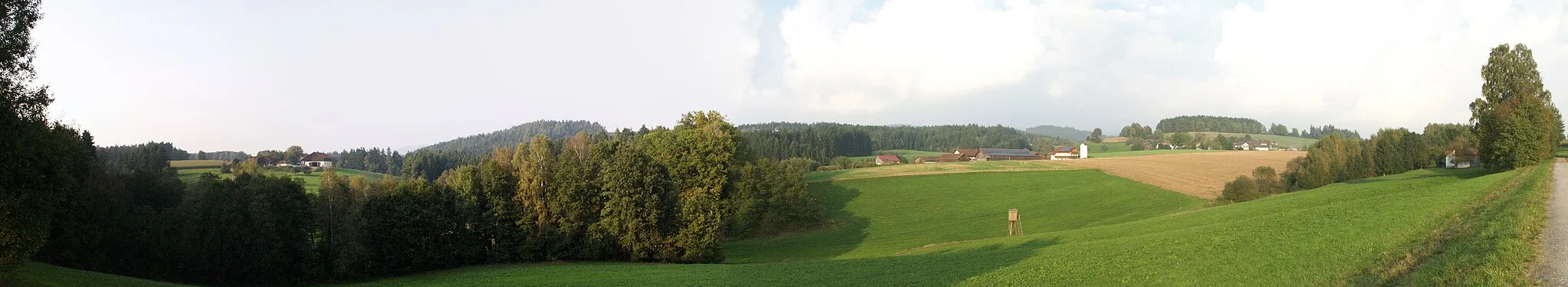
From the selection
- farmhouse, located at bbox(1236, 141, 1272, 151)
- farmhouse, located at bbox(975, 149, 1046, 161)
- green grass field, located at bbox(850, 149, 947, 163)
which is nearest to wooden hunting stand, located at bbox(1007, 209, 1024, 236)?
farmhouse, located at bbox(975, 149, 1046, 161)

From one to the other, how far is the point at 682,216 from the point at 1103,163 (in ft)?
239

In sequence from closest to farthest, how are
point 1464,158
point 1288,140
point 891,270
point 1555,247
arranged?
point 1555,247 < point 891,270 < point 1464,158 < point 1288,140

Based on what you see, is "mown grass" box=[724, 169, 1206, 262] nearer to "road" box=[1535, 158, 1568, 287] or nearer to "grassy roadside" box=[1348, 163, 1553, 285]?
"grassy roadside" box=[1348, 163, 1553, 285]

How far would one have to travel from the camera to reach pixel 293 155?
14525 cm

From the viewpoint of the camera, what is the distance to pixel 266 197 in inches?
1503

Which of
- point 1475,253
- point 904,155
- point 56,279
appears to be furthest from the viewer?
point 904,155

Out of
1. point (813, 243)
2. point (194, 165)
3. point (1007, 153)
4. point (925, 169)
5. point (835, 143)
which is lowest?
point (813, 243)

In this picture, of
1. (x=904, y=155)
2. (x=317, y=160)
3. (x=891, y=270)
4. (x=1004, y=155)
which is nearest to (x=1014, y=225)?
(x=891, y=270)

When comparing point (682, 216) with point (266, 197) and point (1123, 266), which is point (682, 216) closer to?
point (266, 197)

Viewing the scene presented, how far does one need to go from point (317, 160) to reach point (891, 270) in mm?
155877

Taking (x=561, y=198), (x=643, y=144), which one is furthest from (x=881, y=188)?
(x=561, y=198)

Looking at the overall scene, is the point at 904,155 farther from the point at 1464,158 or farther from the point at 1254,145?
the point at 1464,158

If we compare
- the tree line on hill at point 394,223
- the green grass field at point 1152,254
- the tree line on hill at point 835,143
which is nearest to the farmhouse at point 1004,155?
the tree line on hill at point 835,143

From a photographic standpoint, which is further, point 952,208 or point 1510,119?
point 952,208
